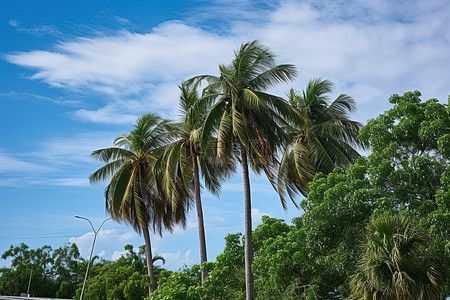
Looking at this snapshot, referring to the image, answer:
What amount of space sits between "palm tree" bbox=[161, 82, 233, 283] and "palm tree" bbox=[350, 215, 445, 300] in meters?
10.7

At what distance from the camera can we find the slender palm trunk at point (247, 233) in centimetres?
2216

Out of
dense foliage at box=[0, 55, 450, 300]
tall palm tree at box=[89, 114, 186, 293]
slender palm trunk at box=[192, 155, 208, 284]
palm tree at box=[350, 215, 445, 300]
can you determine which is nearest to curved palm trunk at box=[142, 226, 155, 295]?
tall palm tree at box=[89, 114, 186, 293]

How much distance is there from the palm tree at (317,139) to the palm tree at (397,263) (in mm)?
9253

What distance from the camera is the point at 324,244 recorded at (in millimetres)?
20344

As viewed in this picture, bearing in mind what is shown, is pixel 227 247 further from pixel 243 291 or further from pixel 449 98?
pixel 449 98

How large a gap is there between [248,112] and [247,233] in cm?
549

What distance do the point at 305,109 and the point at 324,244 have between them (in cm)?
1072

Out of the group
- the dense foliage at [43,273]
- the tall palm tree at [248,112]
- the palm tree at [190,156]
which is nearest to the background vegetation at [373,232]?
the tall palm tree at [248,112]

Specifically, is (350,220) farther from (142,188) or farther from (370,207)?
(142,188)

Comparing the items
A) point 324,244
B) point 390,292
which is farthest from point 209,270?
point 390,292

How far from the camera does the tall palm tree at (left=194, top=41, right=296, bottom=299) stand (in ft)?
76.3

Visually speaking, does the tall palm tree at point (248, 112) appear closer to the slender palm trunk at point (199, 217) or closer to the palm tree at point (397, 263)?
the slender palm trunk at point (199, 217)

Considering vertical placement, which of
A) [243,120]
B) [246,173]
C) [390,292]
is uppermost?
[243,120]

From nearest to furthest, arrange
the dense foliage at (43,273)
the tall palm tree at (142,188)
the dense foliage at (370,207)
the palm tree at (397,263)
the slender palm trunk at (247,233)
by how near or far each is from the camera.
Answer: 1. the palm tree at (397,263)
2. the dense foliage at (370,207)
3. the slender palm trunk at (247,233)
4. the tall palm tree at (142,188)
5. the dense foliage at (43,273)
